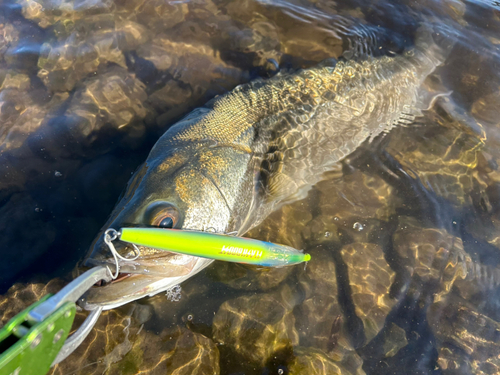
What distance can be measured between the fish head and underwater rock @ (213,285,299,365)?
0.60 m

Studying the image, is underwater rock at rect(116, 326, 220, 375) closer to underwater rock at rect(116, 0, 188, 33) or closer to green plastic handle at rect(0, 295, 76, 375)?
green plastic handle at rect(0, 295, 76, 375)

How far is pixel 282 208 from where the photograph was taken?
151 inches

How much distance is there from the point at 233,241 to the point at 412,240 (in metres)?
2.44

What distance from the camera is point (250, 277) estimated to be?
130 inches

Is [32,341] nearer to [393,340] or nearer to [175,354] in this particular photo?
[175,354]

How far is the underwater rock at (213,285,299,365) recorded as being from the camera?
9.70 ft

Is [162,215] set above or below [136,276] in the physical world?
above

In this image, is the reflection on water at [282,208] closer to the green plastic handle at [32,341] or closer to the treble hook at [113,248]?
the treble hook at [113,248]

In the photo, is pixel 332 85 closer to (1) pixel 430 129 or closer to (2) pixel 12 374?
(1) pixel 430 129

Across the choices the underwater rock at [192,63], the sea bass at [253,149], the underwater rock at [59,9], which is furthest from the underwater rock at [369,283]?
the underwater rock at [59,9]

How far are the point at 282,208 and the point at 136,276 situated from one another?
1.95 m


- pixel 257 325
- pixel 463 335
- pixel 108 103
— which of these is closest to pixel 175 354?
pixel 257 325

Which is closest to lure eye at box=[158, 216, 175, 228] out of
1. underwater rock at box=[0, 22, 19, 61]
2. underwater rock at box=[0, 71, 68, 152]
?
underwater rock at box=[0, 71, 68, 152]

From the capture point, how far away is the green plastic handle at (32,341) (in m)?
1.38
